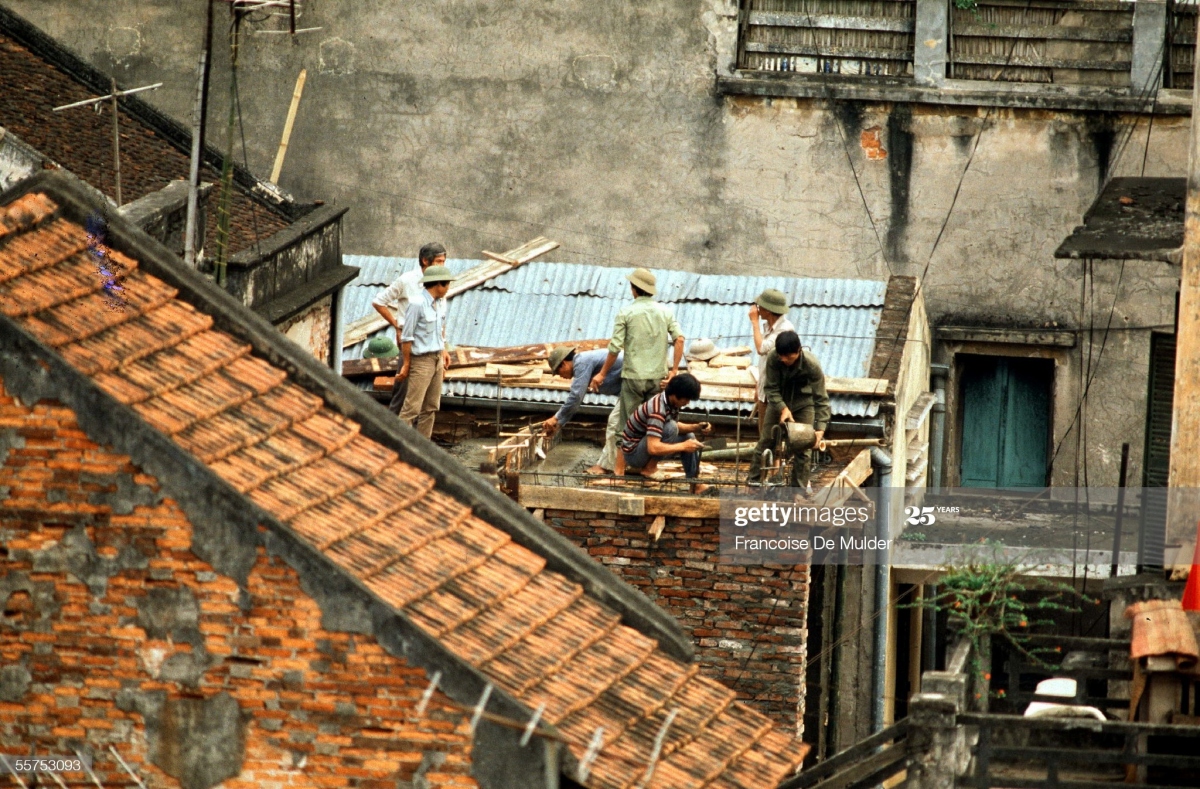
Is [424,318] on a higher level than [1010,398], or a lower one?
higher

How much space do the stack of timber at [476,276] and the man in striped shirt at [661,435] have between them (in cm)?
462

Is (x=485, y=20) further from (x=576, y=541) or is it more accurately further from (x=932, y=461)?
(x=576, y=541)

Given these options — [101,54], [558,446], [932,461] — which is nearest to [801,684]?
[558,446]

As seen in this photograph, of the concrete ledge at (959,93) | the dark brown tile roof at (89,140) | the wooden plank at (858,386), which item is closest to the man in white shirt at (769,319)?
the wooden plank at (858,386)

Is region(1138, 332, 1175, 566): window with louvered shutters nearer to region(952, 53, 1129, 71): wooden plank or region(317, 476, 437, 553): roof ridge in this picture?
region(952, 53, 1129, 71): wooden plank

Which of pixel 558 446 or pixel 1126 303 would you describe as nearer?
pixel 558 446

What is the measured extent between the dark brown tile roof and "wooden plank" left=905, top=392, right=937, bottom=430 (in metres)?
7.41

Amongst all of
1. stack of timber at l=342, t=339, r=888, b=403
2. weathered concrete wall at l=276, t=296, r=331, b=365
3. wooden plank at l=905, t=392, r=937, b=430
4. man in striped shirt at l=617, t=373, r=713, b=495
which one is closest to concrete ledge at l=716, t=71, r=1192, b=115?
wooden plank at l=905, t=392, r=937, b=430

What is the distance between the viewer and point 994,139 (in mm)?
24203

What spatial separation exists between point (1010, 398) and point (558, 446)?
1072cm

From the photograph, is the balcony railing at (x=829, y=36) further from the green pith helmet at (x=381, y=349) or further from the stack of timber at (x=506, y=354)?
the green pith helmet at (x=381, y=349)

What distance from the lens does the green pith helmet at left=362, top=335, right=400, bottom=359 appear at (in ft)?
54.3

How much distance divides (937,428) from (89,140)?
12.2 metres

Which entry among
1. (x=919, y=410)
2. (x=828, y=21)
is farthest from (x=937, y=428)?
(x=828, y=21)
